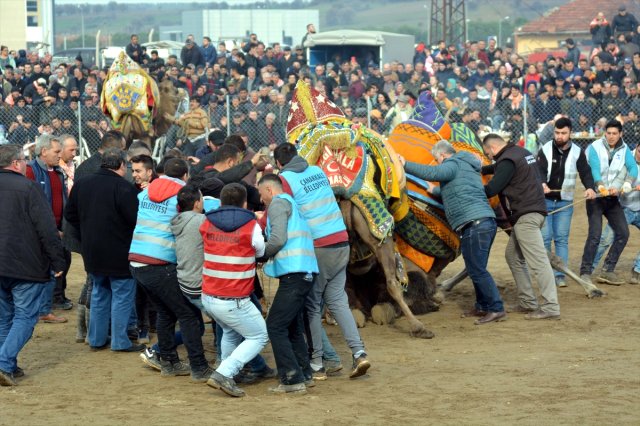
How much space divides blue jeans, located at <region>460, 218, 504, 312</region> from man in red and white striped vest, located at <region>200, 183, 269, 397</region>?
9.96 ft

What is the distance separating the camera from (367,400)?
7.73 metres

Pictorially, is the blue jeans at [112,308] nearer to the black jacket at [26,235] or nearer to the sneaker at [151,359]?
the sneaker at [151,359]

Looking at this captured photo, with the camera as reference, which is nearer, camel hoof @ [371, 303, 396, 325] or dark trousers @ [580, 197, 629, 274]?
camel hoof @ [371, 303, 396, 325]

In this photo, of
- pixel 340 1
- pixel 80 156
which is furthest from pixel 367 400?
pixel 340 1

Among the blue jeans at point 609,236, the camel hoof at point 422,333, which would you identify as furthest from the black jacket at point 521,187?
the blue jeans at point 609,236

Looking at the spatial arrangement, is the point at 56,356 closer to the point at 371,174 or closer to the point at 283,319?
the point at 283,319

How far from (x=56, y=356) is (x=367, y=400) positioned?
3040 millimetres

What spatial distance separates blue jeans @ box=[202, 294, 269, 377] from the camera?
781 centimetres

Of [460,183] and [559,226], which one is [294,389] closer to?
[460,183]

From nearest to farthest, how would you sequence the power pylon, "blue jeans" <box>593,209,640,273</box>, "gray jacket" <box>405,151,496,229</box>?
"gray jacket" <box>405,151,496,229</box> → "blue jeans" <box>593,209,640,273</box> → the power pylon

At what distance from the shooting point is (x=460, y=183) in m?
10.2

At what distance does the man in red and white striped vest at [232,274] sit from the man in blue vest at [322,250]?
56 centimetres

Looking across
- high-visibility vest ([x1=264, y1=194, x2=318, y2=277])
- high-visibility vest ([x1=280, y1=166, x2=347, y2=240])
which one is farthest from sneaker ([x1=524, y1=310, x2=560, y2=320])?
high-visibility vest ([x1=264, y1=194, x2=318, y2=277])

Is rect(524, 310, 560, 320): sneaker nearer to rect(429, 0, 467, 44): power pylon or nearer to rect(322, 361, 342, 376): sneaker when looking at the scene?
rect(322, 361, 342, 376): sneaker
